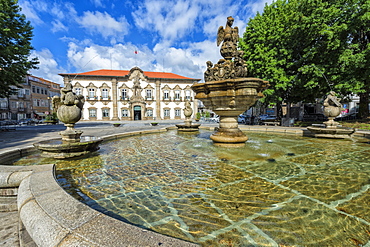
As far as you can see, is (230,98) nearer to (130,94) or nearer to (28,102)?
(130,94)

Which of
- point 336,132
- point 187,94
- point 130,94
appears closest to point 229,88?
point 336,132

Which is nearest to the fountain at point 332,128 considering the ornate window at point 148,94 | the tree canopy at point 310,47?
the tree canopy at point 310,47

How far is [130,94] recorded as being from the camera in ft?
136

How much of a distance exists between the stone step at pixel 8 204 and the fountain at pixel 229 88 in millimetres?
5706

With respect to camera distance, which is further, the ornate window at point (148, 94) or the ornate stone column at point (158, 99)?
the ornate stone column at point (158, 99)

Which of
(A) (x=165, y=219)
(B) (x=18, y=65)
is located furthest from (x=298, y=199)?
(B) (x=18, y=65)

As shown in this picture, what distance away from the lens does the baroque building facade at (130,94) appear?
130 ft

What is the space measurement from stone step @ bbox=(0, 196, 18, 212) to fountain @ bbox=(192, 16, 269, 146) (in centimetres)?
571

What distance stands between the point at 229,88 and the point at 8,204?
5978mm

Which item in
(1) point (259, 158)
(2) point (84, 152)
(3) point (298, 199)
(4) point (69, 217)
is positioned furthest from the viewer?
(2) point (84, 152)

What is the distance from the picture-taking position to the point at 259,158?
489cm

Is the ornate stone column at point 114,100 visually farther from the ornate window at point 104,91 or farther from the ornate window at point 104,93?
the ornate window at point 104,93

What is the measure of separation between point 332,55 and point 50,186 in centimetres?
1922

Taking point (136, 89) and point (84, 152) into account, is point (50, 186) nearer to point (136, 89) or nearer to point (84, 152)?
point (84, 152)
